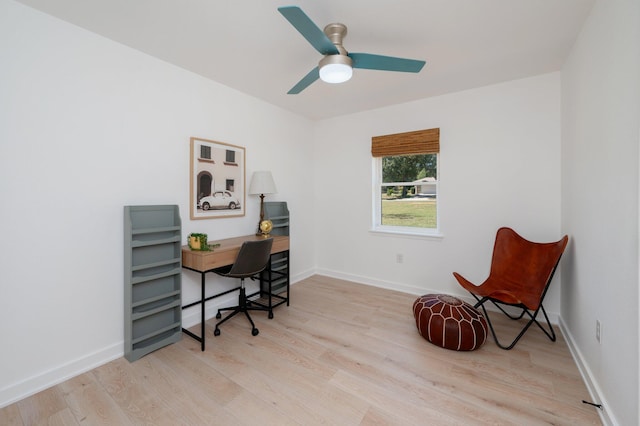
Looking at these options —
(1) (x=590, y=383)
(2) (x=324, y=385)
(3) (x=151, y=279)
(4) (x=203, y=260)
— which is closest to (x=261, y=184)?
(4) (x=203, y=260)

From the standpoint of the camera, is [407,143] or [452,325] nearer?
[452,325]

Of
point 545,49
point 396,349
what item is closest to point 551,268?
point 396,349

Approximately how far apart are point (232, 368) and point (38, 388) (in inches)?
48.6

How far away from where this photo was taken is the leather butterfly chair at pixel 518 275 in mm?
2258

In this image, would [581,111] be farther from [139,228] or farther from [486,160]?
[139,228]

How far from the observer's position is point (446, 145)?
3229mm

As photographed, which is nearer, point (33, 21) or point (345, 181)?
point (33, 21)

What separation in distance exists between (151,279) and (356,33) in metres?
2.53

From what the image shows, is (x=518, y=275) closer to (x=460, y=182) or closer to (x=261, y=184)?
(x=460, y=182)

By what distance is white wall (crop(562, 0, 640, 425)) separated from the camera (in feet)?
4.17

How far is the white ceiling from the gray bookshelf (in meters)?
1.34

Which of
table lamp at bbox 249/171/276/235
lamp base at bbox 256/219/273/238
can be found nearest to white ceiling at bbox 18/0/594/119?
table lamp at bbox 249/171/276/235

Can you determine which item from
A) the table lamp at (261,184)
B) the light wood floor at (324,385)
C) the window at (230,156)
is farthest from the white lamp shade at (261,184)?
the light wood floor at (324,385)

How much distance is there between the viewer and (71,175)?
75.7 inches
